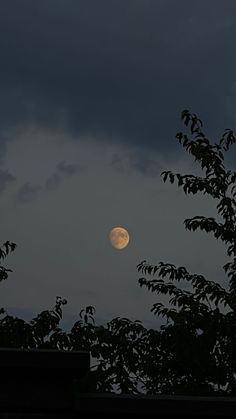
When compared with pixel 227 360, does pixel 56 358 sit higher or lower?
lower

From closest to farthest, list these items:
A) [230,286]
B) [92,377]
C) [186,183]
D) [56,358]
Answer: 1. [56,358]
2. [92,377]
3. [230,286]
4. [186,183]

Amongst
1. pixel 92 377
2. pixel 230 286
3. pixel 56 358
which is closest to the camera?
pixel 56 358

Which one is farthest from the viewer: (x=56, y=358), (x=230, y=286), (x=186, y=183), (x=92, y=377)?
(x=186, y=183)

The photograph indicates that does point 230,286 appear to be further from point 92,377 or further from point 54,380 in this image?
point 54,380

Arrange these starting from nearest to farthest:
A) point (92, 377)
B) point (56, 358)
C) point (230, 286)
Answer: point (56, 358)
point (92, 377)
point (230, 286)

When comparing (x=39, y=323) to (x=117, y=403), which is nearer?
(x=117, y=403)

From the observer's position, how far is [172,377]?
45.3 feet

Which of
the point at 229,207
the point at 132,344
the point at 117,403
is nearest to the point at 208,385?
the point at 132,344

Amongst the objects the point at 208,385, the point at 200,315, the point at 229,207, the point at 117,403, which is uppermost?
the point at 229,207

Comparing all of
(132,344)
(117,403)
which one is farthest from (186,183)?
(117,403)

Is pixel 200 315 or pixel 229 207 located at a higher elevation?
pixel 229 207

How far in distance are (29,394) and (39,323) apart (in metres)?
8.45

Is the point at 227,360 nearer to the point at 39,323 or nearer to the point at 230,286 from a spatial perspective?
the point at 230,286

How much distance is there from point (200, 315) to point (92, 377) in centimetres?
228
